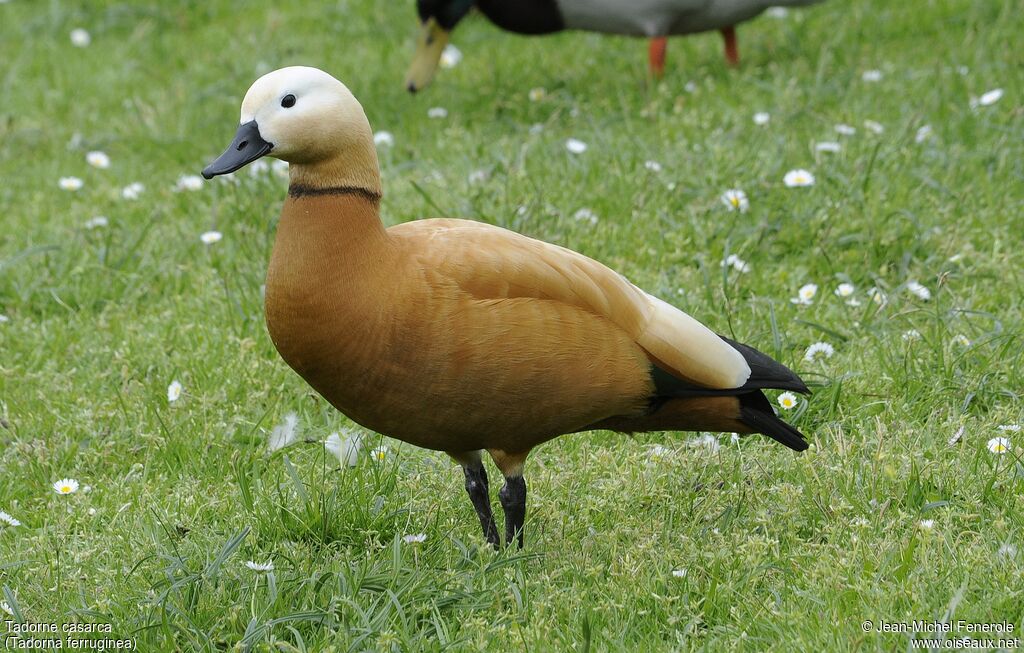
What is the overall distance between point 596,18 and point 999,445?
11.9 feet

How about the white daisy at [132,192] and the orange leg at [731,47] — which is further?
the orange leg at [731,47]

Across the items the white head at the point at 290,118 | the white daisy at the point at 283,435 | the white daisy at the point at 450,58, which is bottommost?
the white daisy at the point at 450,58

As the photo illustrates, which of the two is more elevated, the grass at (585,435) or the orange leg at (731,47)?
the grass at (585,435)

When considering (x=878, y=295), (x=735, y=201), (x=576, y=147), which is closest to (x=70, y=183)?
(x=576, y=147)

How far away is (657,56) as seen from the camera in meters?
6.39

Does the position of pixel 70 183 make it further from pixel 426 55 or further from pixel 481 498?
pixel 481 498

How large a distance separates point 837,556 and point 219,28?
569cm

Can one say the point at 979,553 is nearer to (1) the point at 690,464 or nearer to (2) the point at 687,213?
(1) the point at 690,464

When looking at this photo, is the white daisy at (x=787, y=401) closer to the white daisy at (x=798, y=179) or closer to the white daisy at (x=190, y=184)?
the white daisy at (x=798, y=179)

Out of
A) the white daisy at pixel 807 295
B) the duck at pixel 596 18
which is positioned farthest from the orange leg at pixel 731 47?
the white daisy at pixel 807 295

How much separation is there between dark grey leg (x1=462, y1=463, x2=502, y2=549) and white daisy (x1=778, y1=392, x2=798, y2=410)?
97 centimetres

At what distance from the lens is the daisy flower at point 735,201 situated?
15.3 ft

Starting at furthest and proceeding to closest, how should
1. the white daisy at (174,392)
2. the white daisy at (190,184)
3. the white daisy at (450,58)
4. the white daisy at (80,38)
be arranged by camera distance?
1. the white daisy at (80,38)
2. the white daisy at (450,58)
3. the white daisy at (190,184)
4. the white daisy at (174,392)

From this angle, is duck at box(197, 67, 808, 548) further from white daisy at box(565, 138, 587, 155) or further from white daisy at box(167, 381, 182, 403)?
white daisy at box(565, 138, 587, 155)
